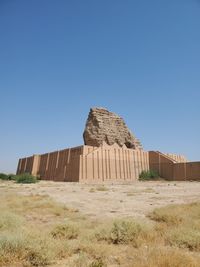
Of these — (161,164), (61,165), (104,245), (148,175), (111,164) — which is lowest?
(104,245)

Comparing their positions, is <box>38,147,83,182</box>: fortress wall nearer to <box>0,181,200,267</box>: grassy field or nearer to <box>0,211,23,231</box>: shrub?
<box>0,211,23,231</box>: shrub

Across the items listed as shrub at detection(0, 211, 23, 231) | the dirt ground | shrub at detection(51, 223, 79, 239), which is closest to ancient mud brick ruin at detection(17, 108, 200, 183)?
the dirt ground

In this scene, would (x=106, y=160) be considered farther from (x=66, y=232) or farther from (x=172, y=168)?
(x=66, y=232)

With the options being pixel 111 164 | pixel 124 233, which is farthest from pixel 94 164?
pixel 124 233

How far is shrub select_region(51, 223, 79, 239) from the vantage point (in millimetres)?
7059

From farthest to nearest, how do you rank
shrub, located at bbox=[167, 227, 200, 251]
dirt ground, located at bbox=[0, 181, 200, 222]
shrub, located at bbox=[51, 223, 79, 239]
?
dirt ground, located at bbox=[0, 181, 200, 222], shrub, located at bbox=[51, 223, 79, 239], shrub, located at bbox=[167, 227, 200, 251]

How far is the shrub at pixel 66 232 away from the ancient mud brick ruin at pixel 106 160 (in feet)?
111

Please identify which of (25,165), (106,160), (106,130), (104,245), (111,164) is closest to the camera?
(104,245)

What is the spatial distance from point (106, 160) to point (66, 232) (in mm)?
38216

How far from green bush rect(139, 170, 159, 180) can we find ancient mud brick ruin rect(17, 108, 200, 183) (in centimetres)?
77

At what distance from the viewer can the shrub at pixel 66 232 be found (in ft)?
23.2

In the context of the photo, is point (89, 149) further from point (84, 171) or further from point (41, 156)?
point (41, 156)

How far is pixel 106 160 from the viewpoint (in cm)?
4531

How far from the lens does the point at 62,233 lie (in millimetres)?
7156
